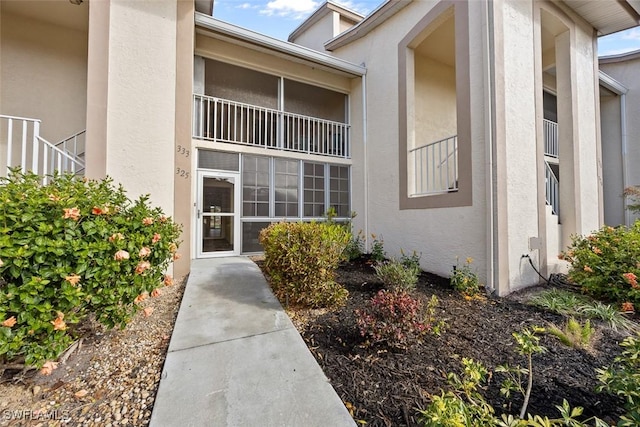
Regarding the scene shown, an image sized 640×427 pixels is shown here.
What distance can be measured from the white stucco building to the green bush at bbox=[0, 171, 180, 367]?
245 centimetres

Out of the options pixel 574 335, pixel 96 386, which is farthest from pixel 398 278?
pixel 96 386

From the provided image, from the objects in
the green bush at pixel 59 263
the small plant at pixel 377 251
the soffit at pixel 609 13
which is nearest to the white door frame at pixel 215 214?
the small plant at pixel 377 251

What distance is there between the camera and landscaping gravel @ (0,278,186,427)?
6.52 ft

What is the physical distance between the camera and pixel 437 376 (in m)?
2.40

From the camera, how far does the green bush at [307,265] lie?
3777mm

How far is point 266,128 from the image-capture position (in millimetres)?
7434

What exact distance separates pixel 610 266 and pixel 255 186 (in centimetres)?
709

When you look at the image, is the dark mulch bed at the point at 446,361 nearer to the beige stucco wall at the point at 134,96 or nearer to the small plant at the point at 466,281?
the small plant at the point at 466,281

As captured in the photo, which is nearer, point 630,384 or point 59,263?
point 630,384

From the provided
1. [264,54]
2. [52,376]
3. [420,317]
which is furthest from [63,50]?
[420,317]

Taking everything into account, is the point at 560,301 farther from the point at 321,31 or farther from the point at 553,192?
the point at 321,31

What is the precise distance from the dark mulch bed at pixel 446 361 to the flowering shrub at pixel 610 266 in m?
1.07

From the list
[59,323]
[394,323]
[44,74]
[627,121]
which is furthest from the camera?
[627,121]

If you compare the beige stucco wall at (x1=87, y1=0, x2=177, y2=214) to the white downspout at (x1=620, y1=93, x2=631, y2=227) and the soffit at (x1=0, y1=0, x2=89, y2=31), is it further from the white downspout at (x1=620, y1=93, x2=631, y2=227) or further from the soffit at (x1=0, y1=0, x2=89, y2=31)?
the white downspout at (x1=620, y1=93, x2=631, y2=227)
